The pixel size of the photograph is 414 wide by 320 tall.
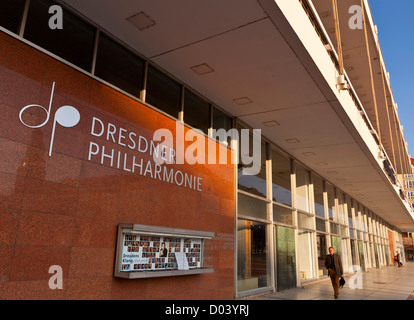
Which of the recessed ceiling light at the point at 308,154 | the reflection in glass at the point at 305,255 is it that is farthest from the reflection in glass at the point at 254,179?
the reflection in glass at the point at 305,255

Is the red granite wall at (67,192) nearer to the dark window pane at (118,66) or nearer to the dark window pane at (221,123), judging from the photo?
the dark window pane at (118,66)

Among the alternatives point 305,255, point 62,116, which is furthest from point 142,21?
point 305,255

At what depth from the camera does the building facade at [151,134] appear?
4430 millimetres

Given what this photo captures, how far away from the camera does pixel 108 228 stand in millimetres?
5289

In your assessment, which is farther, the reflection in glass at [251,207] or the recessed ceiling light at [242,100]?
the reflection in glass at [251,207]

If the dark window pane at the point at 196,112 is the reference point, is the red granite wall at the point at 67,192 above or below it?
below

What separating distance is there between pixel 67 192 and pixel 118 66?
2.65 meters

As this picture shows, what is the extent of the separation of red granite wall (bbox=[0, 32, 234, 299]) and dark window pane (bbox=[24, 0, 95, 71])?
0.90 ft

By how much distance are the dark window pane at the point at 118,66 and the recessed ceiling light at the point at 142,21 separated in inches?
27.3

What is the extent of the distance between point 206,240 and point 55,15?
17.1 feet

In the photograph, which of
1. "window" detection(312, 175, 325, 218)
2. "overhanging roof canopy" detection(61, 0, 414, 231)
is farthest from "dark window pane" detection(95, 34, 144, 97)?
"window" detection(312, 175, 325, 218)

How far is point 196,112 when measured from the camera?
8.15m
